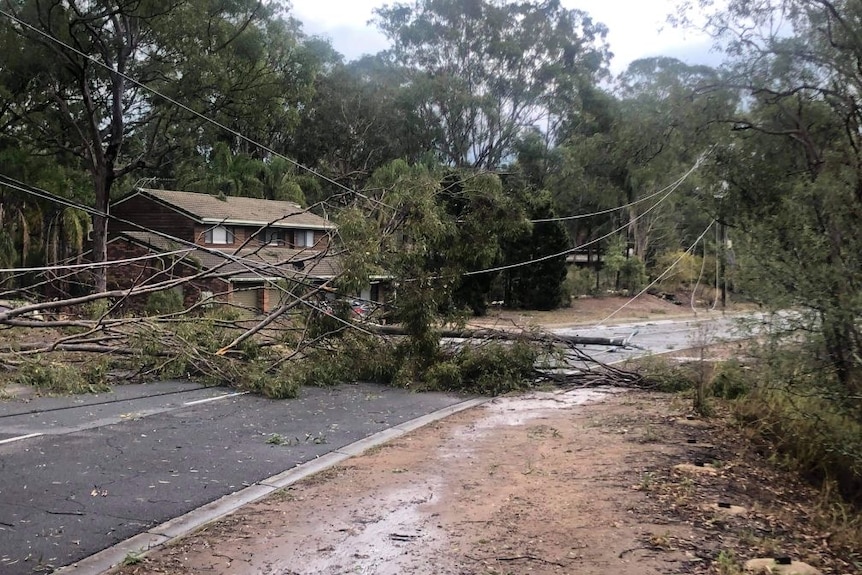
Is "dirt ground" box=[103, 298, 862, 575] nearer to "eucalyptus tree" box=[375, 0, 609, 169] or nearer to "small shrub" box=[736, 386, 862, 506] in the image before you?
"small shrub" box=[736, 386, 862, 506]

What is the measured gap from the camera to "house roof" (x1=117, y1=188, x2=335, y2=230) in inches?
1117

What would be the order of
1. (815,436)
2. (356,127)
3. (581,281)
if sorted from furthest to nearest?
(356,127)
(581,281)
(815,436)

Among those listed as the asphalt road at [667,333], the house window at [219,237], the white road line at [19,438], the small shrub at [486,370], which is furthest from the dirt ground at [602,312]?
the white road line at [19,438]

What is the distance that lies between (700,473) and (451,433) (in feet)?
9.75

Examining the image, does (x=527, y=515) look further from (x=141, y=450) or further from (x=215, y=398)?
(x=215, y=398)

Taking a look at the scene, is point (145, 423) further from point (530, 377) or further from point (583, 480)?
point (530, 377)

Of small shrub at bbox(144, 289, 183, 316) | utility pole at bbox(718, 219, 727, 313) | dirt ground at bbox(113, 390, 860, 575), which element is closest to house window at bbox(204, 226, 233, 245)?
small shrub at bbox(144, 289, 183, 316)

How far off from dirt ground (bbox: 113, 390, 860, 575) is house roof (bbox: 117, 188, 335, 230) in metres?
21.5

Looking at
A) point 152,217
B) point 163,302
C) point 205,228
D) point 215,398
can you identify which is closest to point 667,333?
point 163,302

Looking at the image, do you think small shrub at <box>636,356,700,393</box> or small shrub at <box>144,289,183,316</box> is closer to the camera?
small shrub at <box>636,356,700,393</box>

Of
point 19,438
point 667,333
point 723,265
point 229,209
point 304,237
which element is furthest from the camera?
point 304,237

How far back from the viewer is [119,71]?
77.4ft

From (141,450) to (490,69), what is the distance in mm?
44187

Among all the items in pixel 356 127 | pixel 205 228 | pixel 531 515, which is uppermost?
pixel 356 127
